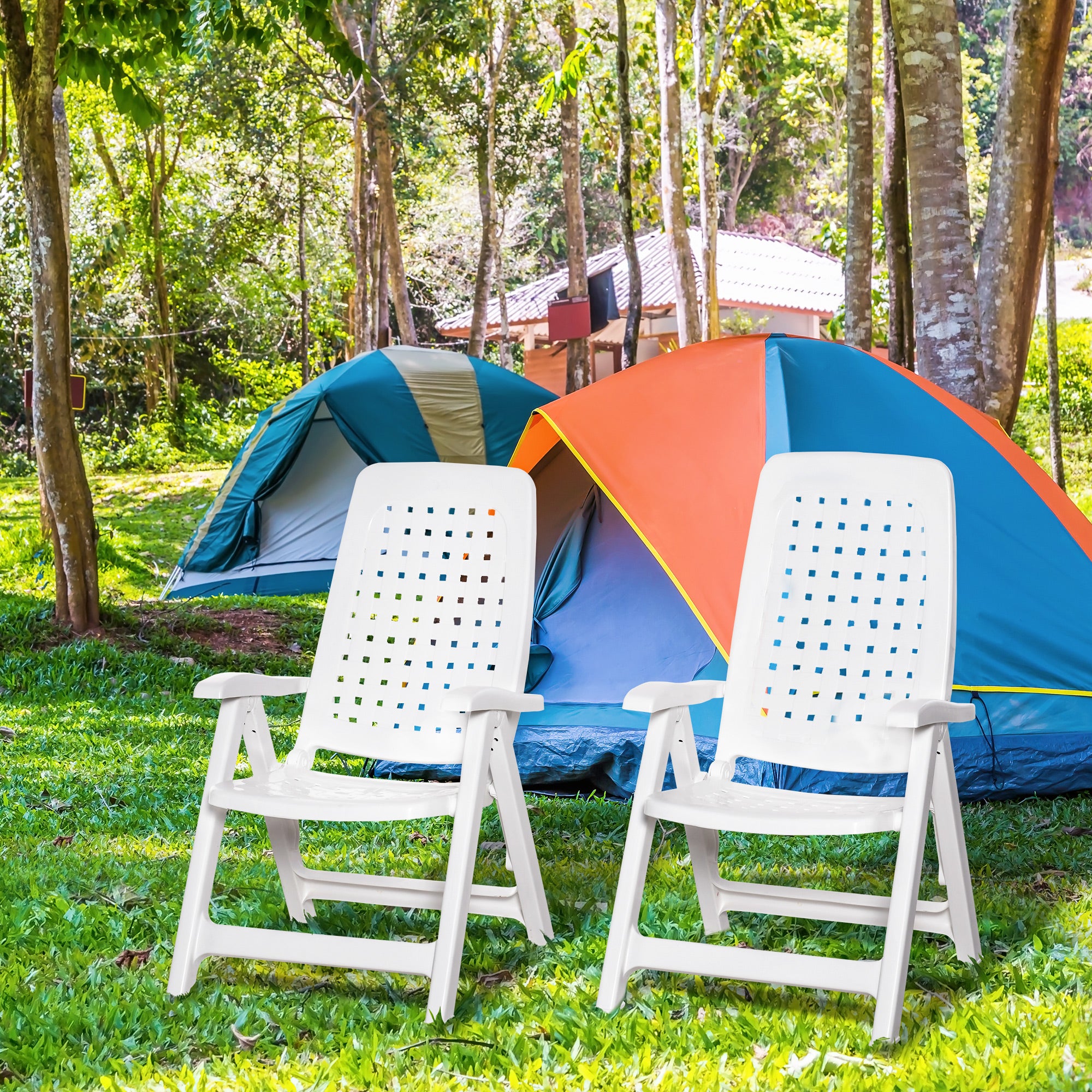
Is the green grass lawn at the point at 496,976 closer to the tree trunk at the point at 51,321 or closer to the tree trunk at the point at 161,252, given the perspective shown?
the tree trunk at the point at 51,321

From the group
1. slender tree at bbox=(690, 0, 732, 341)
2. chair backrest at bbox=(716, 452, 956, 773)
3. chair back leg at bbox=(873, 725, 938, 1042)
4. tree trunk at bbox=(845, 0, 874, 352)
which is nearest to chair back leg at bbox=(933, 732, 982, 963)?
chair backrest at bbox=(716, 452, 956, 773)

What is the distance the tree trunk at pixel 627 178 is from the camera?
1022 cm

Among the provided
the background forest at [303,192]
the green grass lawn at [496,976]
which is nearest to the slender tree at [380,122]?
the background forest at [303,192]

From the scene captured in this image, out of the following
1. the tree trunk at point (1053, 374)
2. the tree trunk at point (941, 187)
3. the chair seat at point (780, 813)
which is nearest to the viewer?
the chair seat at point (780, 813)

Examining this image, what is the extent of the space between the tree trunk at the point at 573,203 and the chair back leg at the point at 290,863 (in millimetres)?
11053

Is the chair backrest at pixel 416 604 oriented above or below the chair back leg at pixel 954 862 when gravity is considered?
above

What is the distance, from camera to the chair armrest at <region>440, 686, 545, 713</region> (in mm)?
2674

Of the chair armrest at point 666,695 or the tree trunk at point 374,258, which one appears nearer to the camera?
the chair armrest at point 666,695

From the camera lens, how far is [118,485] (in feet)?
55.3

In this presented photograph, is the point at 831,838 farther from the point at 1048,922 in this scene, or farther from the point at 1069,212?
the point at 1069,212

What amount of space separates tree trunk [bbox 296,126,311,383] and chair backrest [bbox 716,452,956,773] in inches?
678

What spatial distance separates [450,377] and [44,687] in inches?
210

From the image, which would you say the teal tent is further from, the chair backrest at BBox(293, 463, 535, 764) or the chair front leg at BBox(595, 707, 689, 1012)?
the chair front leg at BBox(595, 707, 689, 1012)

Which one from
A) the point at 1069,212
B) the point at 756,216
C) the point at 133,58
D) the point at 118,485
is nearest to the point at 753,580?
the point at 133,58
